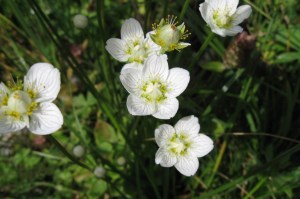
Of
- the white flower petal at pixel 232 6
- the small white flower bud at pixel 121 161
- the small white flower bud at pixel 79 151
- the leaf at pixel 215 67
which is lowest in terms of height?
the small white flower bud at pixel 121 161

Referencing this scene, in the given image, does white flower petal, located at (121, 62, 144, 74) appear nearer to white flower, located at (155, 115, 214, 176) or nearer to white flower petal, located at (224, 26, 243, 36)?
white flower, located at (155, 115, 214, 176)

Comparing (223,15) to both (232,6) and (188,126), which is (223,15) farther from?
(188,126)

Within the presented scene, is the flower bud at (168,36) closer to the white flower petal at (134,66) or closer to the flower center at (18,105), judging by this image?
the white flower petal at (134,66)

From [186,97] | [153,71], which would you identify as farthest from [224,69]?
[153,71]

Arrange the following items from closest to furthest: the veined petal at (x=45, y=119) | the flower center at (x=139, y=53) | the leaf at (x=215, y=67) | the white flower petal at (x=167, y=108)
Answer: the veined petal at (x=45, y=119)
the white flower petal at (x=167, y=108)
the flower center at (x=139, y=53)
the leaf at (x=215, y=67)

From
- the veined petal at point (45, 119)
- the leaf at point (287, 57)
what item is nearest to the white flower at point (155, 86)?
the veined petal at point (45, 119)

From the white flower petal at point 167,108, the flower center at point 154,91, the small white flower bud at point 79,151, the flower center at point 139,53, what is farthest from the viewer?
the small white flower bud at point 79,151

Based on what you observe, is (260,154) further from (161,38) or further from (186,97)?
(161,38)
